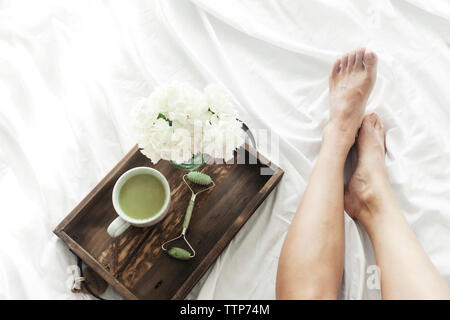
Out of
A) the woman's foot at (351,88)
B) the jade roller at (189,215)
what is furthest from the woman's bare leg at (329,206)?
the jade roller at (189,215)

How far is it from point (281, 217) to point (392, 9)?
612 millimetres

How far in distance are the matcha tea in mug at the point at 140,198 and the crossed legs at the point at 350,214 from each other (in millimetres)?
278

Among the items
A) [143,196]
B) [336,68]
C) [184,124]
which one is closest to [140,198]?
[143,196]

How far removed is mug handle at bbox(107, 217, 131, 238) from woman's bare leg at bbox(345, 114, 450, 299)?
1.67 ft

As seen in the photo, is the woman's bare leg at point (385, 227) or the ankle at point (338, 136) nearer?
the woman's bare leg at point (385, 227)

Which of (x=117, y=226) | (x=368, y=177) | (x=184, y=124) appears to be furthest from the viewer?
(x=368, y=177)

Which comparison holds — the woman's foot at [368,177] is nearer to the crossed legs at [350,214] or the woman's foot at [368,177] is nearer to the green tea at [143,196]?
the crossed legs at [350,214]

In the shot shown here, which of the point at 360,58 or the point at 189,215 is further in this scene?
the point at 360,58

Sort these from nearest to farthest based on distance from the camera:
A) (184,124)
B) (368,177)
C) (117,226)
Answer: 1. (184,124)
2. (117,226)
3. (368,177)

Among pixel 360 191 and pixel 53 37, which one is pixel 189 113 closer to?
pixel 360 191

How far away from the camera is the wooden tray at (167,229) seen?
0.70m

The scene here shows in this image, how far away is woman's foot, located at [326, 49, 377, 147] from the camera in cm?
87

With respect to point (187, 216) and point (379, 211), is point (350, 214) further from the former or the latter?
point (187, 216)

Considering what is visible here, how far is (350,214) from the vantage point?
821 mm
